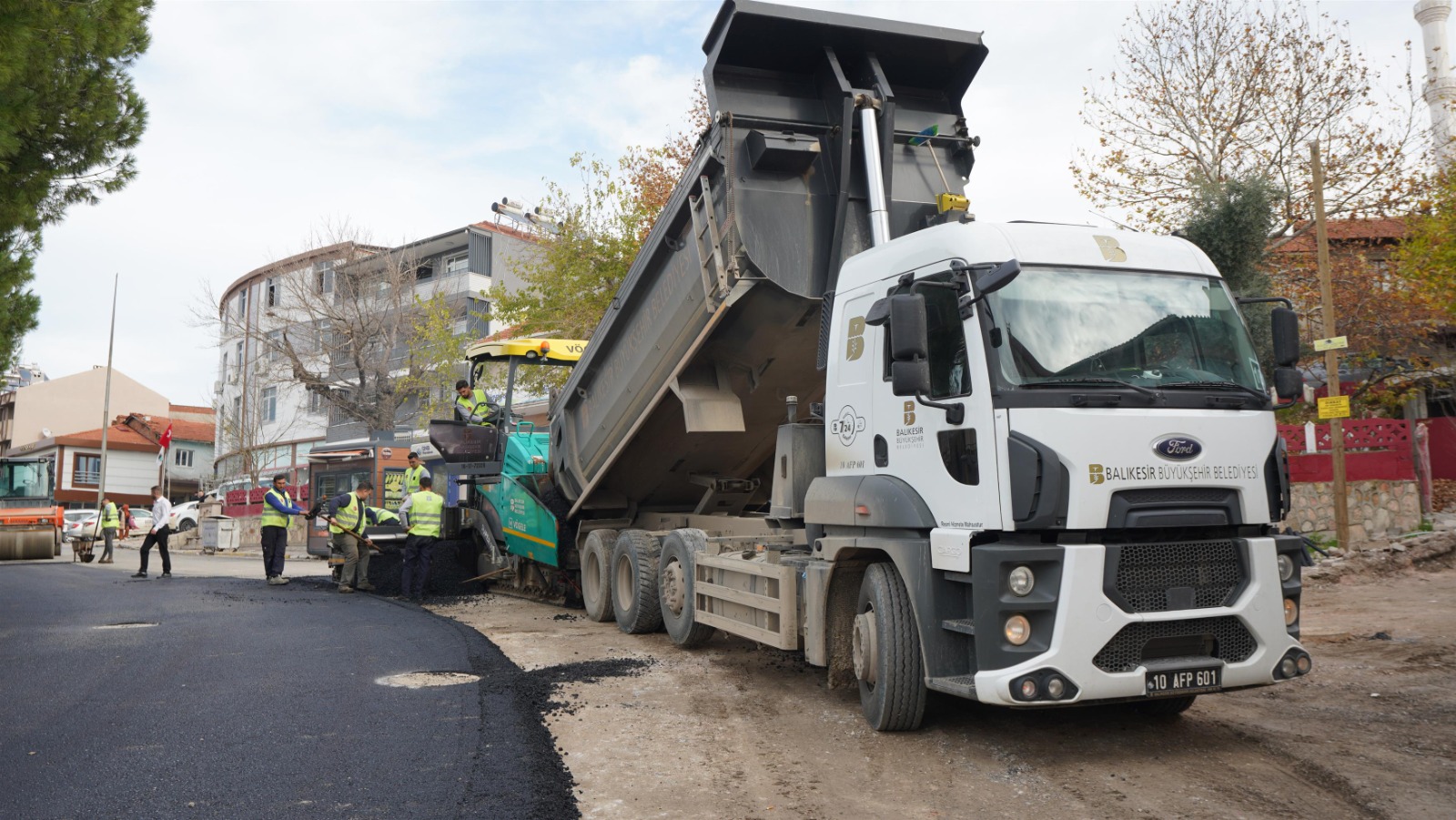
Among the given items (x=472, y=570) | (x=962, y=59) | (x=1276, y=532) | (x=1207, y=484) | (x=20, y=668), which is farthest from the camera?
(x=472, y=570)

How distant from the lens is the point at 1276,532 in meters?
5.14

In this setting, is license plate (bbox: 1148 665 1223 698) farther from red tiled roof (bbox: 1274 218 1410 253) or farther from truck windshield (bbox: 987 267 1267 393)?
red tiled roof (bbox: 1274 218 1410 253)

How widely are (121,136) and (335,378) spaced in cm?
2596

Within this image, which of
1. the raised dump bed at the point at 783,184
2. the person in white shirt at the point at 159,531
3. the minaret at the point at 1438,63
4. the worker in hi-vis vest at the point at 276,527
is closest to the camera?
the raised dump bed at the point at 783,184

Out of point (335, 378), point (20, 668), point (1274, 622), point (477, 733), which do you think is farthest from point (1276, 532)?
point (335, 378)

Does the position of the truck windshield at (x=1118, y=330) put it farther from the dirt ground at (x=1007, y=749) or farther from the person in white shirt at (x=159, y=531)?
the person in white shirt at (x=159, y=531)

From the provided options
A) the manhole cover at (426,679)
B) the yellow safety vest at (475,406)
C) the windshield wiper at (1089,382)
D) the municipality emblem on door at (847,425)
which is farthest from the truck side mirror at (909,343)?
the yellow safety vest at (475,406)

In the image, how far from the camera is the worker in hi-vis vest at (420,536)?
12.5 meters

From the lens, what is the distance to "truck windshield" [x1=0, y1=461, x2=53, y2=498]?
75.4 feet

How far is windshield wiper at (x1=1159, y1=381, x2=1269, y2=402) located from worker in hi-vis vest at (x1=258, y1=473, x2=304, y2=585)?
41.7 feet

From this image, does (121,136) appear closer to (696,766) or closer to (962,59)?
(962,59)

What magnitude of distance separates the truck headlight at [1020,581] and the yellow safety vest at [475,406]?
784 centimetres

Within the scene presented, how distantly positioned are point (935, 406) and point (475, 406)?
7.40 meters

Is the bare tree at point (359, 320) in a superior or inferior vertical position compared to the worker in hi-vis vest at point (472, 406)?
superior
